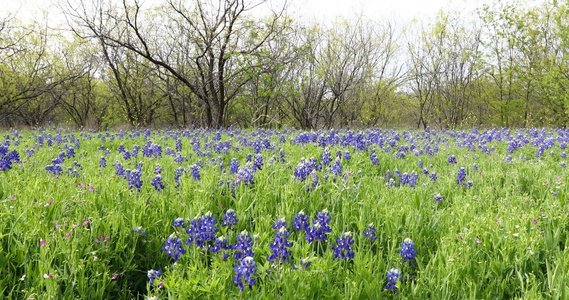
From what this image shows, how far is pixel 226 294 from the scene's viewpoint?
1885 mm

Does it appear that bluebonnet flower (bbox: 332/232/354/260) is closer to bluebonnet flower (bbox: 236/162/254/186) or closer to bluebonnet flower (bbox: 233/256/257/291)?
bluebonnet flower (bbox: 233/256/257/291)

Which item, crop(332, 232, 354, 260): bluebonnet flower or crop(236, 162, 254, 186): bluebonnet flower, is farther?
crop(236, 162, 254, 186): bluebonnet flower

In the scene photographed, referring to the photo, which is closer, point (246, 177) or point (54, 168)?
point (246, 177)

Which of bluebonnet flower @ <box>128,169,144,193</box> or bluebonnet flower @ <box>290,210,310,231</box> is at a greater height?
bluebonnet flower @ <box>128,169,144,193</box>

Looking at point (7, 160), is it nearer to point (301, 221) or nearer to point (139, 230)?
point (139, 230)

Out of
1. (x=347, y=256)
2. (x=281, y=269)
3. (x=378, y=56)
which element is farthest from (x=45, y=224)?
(x=378, y=56)

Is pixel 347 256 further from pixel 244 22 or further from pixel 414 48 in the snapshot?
pixel 414 48

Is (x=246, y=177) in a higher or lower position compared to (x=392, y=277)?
higher

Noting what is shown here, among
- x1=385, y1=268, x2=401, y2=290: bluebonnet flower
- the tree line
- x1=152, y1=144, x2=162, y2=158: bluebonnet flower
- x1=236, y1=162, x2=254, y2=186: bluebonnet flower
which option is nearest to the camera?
x1=385, y1=268, x2=401, y2=290: bluebonnet flower

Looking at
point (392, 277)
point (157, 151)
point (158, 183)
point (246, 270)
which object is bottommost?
point (392, 277)

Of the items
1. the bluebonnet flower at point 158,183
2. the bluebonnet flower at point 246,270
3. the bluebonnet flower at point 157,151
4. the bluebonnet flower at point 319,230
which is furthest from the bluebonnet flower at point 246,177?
the bluebonnet flower at point 157,151

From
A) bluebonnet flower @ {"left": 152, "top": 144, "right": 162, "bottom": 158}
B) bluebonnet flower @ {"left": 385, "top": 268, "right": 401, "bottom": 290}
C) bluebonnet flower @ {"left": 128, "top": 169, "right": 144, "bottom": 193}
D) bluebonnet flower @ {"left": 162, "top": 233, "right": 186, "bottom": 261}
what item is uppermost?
bluebonnet flower @ {"left": 152, "top": 144, "right": 162, "bottom": 158}

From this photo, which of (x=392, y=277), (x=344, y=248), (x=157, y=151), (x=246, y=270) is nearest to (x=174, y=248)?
(x=246, y=270)

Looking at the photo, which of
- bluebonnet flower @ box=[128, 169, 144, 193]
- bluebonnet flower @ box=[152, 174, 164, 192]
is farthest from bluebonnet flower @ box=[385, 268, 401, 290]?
bluebonnet flower @ box=[128, 169, 144, 193]
